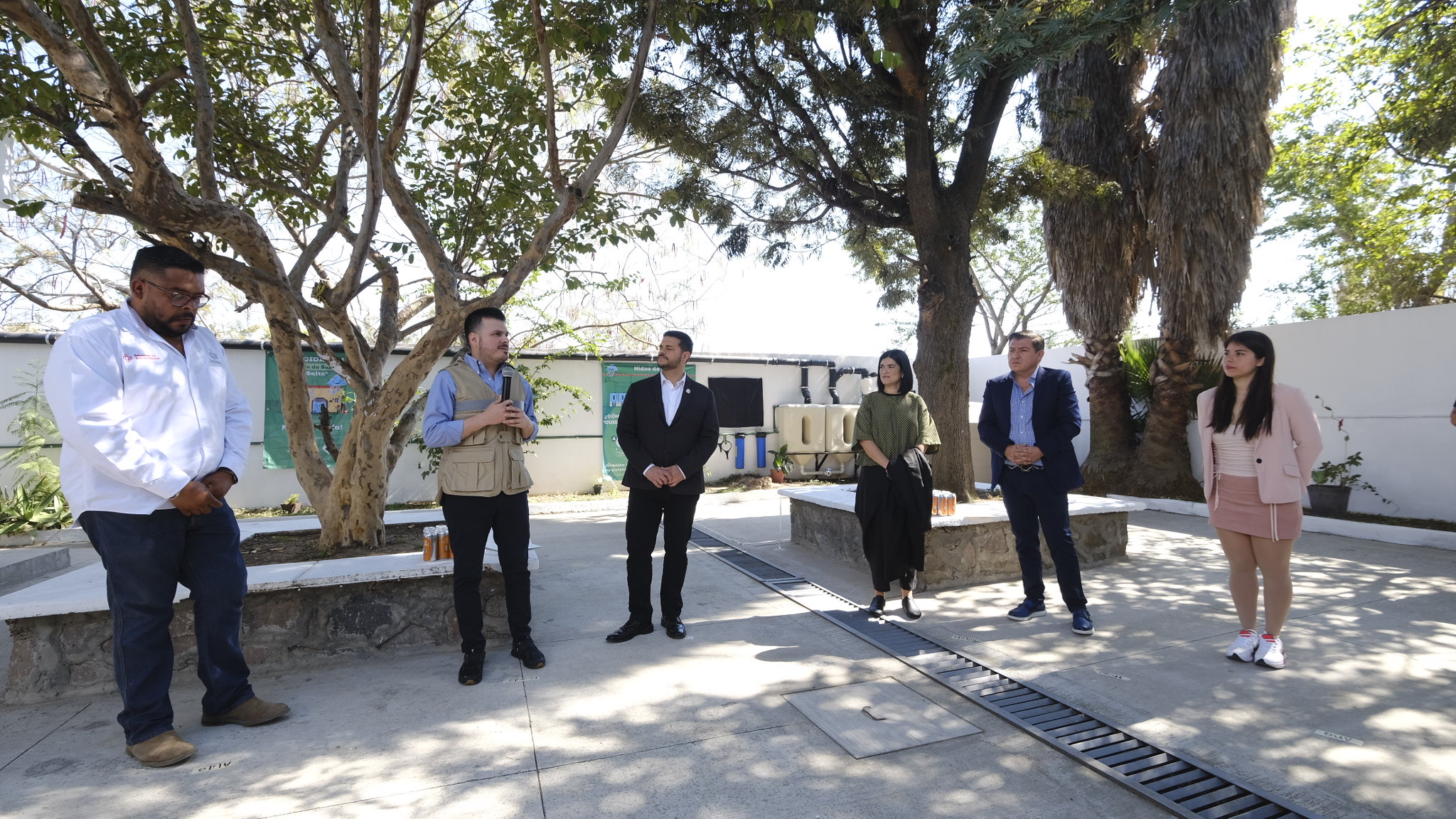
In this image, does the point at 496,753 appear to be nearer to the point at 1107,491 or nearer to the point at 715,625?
the point at 715,625

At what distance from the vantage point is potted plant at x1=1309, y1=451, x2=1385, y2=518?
869 centimetres

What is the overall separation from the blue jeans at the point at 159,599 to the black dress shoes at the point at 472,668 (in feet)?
3.17

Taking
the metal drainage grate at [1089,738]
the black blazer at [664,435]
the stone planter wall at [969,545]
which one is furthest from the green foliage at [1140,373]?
the black blazer at [664,435]

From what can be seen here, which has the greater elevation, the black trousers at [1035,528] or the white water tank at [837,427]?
the white water tank at [837,427]

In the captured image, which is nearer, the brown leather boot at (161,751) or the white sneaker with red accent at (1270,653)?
the brown leather boot at (161,751)

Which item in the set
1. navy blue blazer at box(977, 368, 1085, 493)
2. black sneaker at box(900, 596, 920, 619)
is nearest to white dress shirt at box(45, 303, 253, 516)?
black sneaker at box(900, 596, 920, 619)

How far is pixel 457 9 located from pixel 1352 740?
841cm

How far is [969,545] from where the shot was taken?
18.9ft

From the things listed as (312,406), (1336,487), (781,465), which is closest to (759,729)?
(1336,487)

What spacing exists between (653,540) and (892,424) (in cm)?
172

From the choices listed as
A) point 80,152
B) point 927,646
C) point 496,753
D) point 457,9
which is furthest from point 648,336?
point 496,753

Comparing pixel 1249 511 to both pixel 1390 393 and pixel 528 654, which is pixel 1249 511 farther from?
pixel 1390 393

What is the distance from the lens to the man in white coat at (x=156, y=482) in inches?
110

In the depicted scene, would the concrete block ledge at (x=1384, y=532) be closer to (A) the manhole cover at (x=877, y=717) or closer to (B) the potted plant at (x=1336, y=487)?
(B) the potted plant at (x=1336, y=487)
